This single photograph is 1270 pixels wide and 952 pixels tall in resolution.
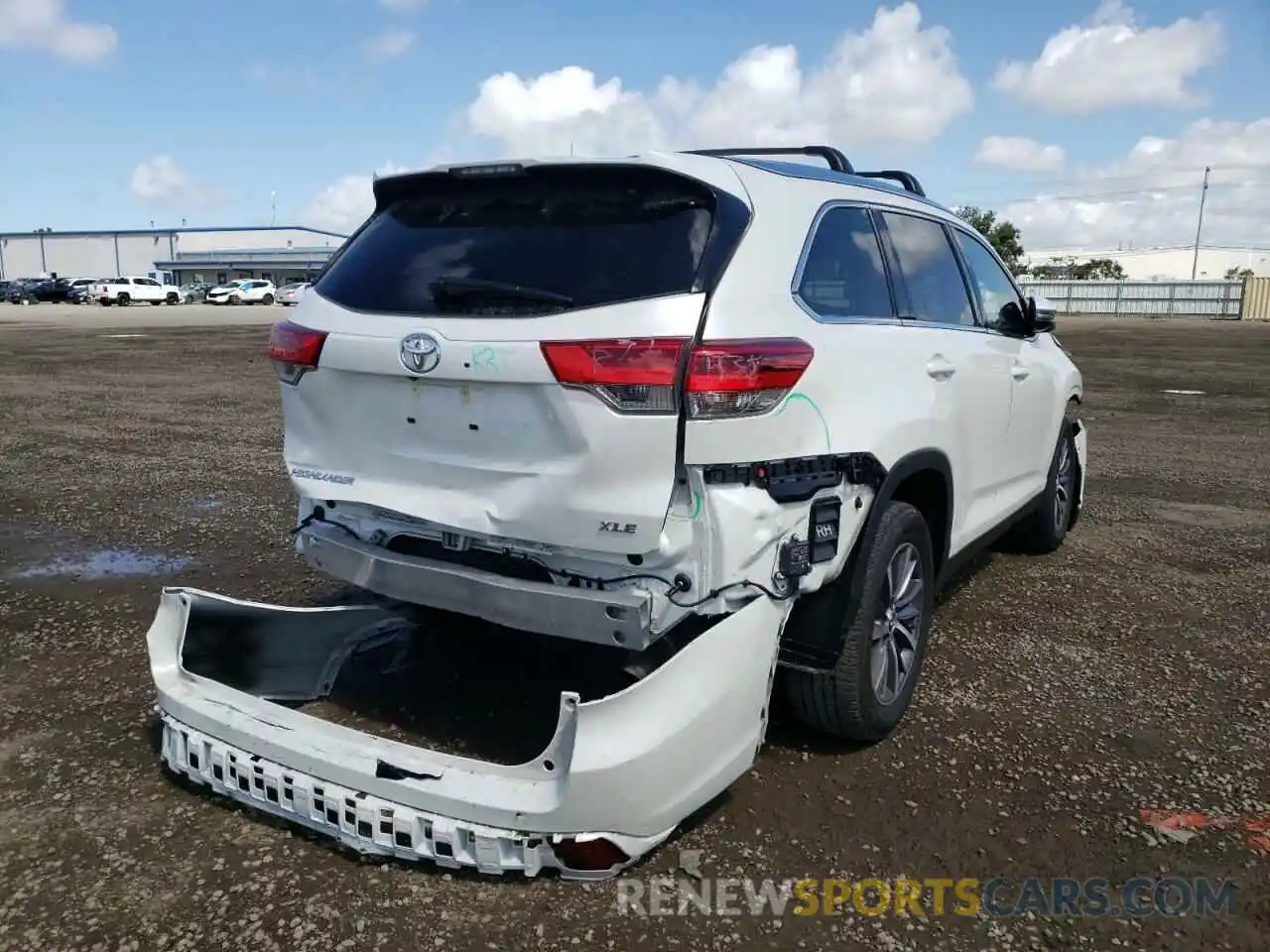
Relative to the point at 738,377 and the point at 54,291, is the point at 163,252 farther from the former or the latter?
the point at 738,377

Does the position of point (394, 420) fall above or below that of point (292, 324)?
below

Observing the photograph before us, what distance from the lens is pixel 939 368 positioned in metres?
3.64

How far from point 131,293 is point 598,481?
2376 inches

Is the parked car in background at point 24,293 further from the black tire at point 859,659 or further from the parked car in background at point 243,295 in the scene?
the black tire at point 859,659

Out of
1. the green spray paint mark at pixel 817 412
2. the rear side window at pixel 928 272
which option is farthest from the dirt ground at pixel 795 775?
the rear side window at pixel 928 272

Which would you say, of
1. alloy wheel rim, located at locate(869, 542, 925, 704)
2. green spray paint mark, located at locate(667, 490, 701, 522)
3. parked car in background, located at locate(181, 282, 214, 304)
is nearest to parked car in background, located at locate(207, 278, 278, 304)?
parked car in background, located at locate(181, 282, 214, 304)

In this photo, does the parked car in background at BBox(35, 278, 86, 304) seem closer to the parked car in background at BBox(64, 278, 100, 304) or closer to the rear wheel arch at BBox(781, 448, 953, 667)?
the parked car in background at BBox(64, 278, 100, 304)

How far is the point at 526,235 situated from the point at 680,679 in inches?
53.6

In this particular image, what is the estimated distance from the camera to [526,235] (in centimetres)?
295

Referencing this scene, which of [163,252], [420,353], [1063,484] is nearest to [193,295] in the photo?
[163,252]

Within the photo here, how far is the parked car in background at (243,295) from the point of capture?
5766cm

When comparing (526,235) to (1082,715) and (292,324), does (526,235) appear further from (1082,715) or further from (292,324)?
(1082,715)

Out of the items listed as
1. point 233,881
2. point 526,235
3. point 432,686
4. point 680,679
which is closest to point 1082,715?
point 680,679

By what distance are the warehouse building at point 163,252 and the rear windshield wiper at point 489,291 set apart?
92.9m
